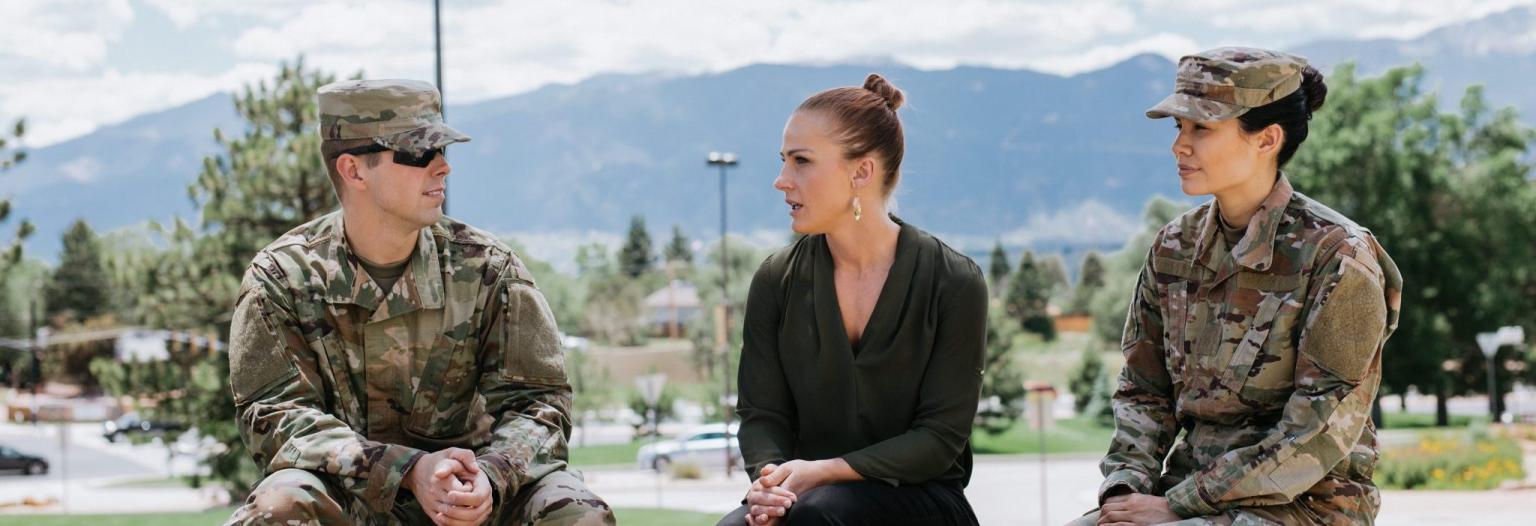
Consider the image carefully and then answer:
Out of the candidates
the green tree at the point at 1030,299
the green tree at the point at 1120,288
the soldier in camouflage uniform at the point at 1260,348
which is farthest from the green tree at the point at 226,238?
the green tree at the point at 1030,299

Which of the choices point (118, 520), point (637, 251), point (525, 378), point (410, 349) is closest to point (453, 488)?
point (525, 378)

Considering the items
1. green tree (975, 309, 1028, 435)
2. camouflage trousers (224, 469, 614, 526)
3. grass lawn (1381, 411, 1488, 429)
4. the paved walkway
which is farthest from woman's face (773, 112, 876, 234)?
grass lawn (1381, 411, 1488, 429)

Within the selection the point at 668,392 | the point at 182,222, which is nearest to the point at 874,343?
the point at 182,222

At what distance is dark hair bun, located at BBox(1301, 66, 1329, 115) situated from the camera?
10.8 ft

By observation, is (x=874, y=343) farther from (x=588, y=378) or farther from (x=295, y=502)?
(x=588, y=378)

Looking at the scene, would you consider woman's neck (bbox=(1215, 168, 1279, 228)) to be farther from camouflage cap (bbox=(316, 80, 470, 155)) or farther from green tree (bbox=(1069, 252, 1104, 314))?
green tree (bbox=(1069, 252, 1104, 314))

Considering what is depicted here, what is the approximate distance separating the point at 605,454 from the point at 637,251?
82.1m

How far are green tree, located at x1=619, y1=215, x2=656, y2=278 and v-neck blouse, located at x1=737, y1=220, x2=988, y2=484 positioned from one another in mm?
134939

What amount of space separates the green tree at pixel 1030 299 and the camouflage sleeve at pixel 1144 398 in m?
99.2

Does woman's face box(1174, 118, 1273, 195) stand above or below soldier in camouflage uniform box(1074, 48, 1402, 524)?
above

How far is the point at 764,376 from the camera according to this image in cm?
356

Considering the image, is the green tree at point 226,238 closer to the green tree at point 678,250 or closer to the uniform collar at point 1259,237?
the uniform collar at point 1259,237

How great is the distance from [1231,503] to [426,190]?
1.97m

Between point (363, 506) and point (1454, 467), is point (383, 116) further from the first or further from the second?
point (1454, 467)
